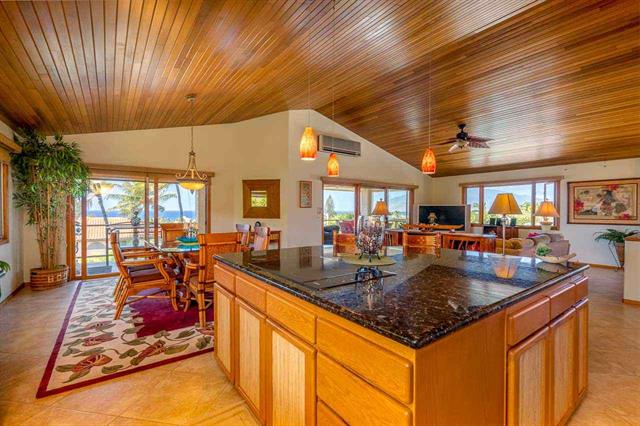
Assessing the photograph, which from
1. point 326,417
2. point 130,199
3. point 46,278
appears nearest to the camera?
point 326,417

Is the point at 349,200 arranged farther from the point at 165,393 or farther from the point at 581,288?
the point at 165,393

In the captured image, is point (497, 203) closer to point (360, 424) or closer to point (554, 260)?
point (554, 260)

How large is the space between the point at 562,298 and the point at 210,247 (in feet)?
9.14

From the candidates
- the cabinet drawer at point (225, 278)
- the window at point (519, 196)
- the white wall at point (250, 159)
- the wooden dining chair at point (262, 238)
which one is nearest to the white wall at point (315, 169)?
the white wall at point (250, 159)

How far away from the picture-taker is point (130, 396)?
208cm

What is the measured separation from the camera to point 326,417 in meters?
1.17

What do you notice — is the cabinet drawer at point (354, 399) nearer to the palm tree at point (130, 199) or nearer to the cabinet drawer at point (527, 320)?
the cabinet drawer at point (527, 320)

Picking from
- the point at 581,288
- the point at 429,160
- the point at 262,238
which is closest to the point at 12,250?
the point at 262,238

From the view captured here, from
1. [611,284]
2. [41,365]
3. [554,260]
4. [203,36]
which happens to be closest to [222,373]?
[41,365]

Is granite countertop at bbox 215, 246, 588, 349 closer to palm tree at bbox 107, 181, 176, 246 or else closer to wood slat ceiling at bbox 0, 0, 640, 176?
wood slat ceiling at bbox 0, 0, 640, 176

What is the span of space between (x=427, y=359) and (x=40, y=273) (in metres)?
5.93

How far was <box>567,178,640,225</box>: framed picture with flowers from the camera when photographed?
21.3ft

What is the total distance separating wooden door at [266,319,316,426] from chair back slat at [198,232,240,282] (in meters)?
1.68

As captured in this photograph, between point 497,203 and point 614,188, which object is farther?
point 614,188
